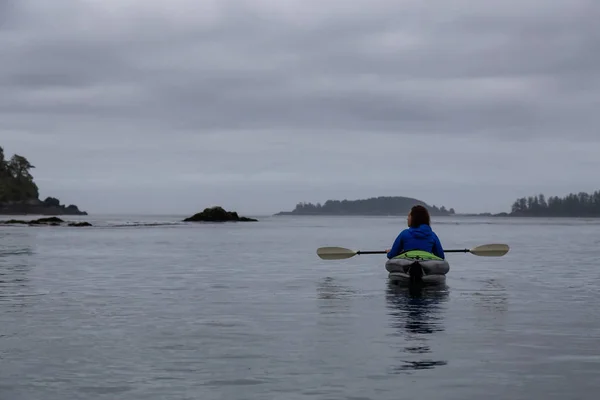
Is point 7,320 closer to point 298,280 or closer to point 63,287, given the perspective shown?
point 63,287

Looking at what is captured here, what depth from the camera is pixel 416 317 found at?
59.1 feet

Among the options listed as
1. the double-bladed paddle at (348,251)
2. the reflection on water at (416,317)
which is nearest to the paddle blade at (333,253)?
the double-bladed paddle at (348,251)

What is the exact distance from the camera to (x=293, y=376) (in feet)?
37.2

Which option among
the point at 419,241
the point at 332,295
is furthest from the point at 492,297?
the point at 332,295

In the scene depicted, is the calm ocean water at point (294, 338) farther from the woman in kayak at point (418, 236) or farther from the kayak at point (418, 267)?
the woman in kayak at point (418, 236)

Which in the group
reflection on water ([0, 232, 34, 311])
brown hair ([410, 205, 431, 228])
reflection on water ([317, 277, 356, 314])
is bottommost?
reflection on water ([317, 277, 356, 314])

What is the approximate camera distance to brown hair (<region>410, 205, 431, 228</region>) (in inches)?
992

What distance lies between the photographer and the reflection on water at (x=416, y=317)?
12.5 metres

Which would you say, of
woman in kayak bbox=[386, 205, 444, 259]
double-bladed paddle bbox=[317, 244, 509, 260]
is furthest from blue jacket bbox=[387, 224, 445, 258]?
double-bladed paddle bbox=[317, 244, 509, 260]

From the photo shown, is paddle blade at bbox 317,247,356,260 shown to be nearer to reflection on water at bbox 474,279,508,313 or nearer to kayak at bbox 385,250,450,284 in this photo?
reflection on water at bbox 474,279,508,313

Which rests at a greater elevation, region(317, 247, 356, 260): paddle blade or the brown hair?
the brown hair

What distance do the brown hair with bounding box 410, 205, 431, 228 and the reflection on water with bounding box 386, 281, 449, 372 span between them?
1.99 meters

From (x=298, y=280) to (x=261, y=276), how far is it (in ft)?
7.13

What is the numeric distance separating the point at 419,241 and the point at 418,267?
38.6 inches
